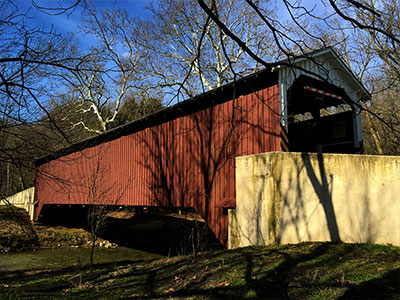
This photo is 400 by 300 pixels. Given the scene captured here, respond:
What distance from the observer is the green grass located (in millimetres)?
3549

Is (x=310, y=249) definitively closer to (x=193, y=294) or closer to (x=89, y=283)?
(x=193, y=294)

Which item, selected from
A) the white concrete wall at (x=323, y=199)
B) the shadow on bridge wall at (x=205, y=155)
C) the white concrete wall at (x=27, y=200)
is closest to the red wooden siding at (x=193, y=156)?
the shadow on bridge wall at (x=205, y=155)

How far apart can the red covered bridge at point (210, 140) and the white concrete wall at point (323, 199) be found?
751mm

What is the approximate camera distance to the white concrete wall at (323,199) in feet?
16.4

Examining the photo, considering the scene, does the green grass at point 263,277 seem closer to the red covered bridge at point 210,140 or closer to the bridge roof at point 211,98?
the red covered bridge at point 210,140

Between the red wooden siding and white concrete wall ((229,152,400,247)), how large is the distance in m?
0.87

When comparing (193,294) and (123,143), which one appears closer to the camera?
(193,294)

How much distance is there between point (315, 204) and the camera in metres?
5.42

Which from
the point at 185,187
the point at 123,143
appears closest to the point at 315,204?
the point at 185,187

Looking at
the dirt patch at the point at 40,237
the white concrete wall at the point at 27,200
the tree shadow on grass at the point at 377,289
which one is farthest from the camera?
the white concrete wall at the point at 27,200

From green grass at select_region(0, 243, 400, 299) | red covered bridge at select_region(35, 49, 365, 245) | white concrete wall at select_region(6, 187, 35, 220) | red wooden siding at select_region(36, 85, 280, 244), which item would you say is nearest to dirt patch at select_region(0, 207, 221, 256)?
white concrete wall at select_region(6, 187, 35, 220)

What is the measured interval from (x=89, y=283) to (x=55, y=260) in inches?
296

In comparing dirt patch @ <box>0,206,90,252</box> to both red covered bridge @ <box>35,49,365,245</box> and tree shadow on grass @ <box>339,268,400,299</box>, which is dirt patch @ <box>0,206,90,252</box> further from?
tree shadow on grass @ <box>339,268,400,299</box>

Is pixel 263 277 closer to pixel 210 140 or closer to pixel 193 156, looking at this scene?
pixel 210 140
